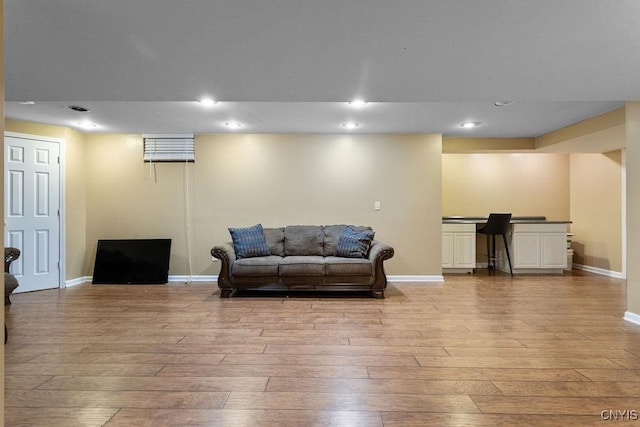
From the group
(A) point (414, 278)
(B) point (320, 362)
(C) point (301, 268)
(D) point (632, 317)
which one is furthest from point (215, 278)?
(D) point (632, 317)

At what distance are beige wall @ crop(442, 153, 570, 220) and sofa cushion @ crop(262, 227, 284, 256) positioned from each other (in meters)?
3.28

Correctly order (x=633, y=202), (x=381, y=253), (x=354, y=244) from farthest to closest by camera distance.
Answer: (x=354, y=244), (x=381, y=253), (x=633, y=202)

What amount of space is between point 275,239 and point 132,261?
2.18 m

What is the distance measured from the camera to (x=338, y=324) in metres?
3.16

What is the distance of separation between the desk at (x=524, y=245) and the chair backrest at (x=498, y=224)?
0.89ft

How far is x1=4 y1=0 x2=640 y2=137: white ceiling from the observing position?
1.68 meters

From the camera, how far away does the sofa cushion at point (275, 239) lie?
4711mm

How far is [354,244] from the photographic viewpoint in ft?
14.5

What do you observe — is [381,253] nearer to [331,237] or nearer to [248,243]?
[331,237]

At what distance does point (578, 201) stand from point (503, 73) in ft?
17.2

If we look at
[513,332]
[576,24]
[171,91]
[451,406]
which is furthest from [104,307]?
[576,24]

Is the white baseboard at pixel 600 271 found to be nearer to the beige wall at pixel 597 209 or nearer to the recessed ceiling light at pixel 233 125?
the beige wall at pixel 597 209

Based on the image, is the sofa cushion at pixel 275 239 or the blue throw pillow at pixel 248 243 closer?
the blue throw pillow at pixel 248 243

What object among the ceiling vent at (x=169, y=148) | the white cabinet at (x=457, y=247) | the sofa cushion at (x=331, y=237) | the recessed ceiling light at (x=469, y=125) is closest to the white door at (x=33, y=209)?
the ceiling vent at (x=169, y=148)
